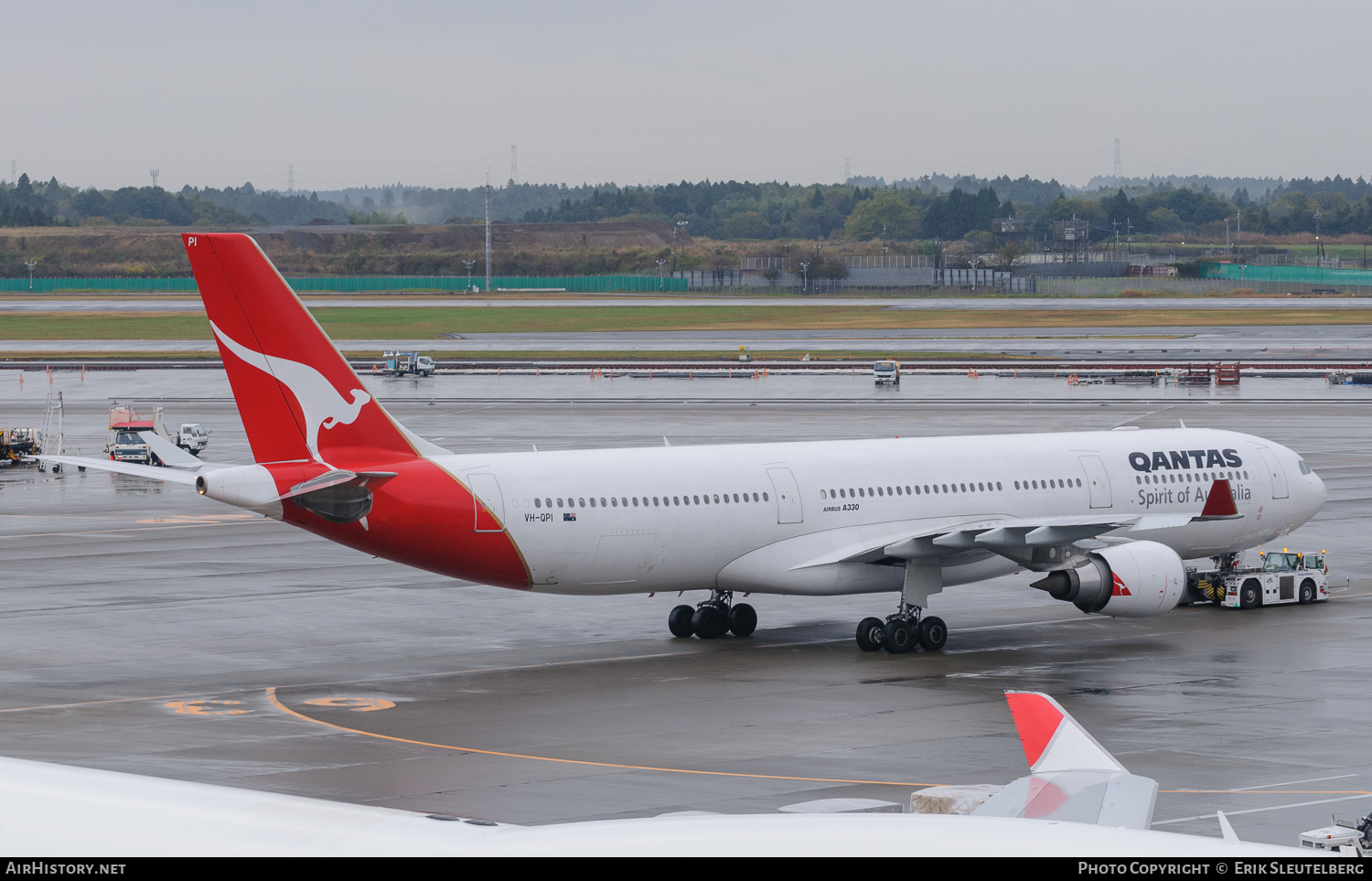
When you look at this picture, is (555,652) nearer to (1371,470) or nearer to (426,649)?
(426,649)

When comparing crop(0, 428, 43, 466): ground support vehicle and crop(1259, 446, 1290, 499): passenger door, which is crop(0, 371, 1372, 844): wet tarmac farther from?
crop(0, 428, 43, 466): ground support vehicle

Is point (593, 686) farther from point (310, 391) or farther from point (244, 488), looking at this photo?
point (310, 391)

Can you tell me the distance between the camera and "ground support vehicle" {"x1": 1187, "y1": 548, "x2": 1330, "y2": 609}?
4209 cm

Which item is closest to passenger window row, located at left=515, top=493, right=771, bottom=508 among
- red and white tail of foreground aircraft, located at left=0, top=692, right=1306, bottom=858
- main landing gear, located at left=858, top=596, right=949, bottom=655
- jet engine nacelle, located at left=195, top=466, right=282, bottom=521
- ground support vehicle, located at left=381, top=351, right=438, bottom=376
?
main landing gear, located at left=858, top=596, right=949, bottom=655

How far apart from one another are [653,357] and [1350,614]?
98.6m

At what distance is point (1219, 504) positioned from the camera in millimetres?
40219

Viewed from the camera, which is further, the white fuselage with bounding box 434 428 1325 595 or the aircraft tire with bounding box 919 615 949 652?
the aircraft tire with bounding box 919 615 949 652

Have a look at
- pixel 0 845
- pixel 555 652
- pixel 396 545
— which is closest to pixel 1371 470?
pixel 555 652

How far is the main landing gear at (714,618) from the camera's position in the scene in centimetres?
3744

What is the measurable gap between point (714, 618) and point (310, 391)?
1089 centimetres

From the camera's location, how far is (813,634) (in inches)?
1500

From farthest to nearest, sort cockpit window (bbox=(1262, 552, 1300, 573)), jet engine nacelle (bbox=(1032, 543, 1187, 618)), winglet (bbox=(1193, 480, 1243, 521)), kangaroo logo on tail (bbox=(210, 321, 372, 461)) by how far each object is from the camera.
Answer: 1. cockpit window (bbox=(1262, 552, 1300, 573))
2. winglet (bbox=(1193, 480, 1243, 521))
3. jet engine nacelle (bbox=(1032, 543, 1187, 618))
4. kangaroo logo on tail (bbox=(210, 321, 372, 461))

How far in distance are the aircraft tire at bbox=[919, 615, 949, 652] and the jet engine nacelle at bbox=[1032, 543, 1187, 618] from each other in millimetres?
2448

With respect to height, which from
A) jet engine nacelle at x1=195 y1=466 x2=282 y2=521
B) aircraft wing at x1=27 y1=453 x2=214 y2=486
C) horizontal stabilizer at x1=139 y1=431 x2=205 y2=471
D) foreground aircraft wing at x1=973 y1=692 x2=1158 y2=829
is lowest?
jet engine nacelle at x1=195 y1=466 x2=282 y2=521
